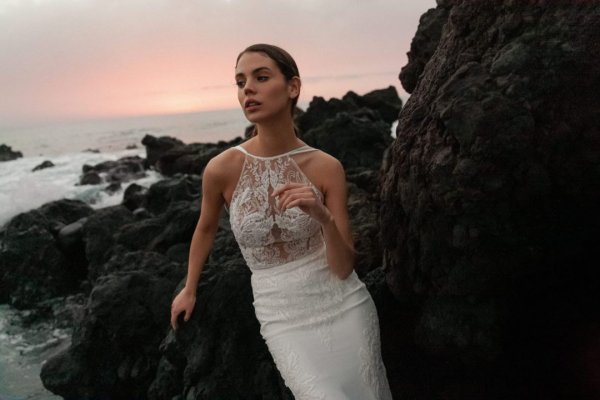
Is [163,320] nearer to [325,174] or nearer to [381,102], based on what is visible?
[325,174]

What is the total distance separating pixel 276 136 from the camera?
3.02 m

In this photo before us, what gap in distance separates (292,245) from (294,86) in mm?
967

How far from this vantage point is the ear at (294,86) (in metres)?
2.94

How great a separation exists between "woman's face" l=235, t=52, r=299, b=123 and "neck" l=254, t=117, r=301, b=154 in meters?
0.10

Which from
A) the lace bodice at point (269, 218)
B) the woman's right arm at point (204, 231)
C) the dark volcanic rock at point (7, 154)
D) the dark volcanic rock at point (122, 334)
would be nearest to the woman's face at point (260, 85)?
the lace bodice at point (269, 218)

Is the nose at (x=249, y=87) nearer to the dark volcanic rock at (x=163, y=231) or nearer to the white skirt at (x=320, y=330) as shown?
the white skirt at (x=320, y=330)

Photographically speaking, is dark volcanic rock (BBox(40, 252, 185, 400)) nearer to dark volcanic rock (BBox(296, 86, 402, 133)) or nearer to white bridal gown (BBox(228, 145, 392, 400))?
white bridal gown (BBox(228, 145, 392, 400))

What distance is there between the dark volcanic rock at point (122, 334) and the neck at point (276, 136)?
2063 mm

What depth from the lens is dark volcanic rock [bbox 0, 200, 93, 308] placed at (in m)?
9.52

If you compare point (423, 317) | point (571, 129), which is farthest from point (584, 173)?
point (423, 317)

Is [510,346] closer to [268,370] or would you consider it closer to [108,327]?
[268,370]

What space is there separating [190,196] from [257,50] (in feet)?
25.9

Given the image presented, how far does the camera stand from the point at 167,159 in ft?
77.5

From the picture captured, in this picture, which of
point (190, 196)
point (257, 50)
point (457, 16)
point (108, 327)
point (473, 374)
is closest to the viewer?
point (257, 50)
